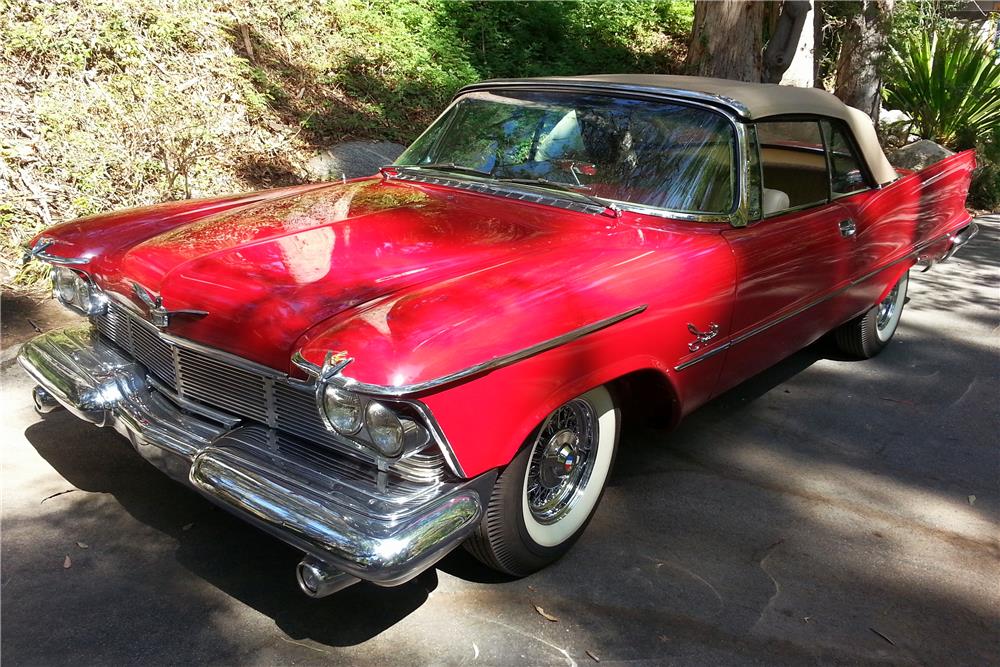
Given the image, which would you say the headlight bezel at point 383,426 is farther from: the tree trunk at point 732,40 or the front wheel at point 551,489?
the tree trunk at point 732,40

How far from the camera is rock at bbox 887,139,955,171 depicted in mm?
8977

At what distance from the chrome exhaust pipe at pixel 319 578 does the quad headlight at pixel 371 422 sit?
351 millimetres

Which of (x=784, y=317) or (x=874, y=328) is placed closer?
(x=784, y=317)

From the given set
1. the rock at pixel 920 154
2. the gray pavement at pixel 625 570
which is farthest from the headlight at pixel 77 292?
the rock at pixel 920 154

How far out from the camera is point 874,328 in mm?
4992

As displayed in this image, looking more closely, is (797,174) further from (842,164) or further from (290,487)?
(290,487)

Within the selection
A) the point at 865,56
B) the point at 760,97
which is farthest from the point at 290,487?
the point at 865,56

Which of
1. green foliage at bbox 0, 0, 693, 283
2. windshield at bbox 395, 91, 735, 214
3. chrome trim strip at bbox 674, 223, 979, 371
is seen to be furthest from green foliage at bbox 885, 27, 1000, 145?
windshield at bbox 395, 91, 735, 214

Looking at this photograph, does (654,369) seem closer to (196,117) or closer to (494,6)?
(196,117)

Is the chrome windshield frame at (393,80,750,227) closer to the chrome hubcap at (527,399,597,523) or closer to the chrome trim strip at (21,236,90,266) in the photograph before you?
the chrome hubcap at (527,399,597,523)

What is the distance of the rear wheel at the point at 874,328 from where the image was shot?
490cm

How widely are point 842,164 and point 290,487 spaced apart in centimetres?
323

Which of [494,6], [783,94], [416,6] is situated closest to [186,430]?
[783,94]

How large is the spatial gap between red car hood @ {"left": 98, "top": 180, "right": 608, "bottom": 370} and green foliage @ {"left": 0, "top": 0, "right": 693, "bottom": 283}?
2.89m
